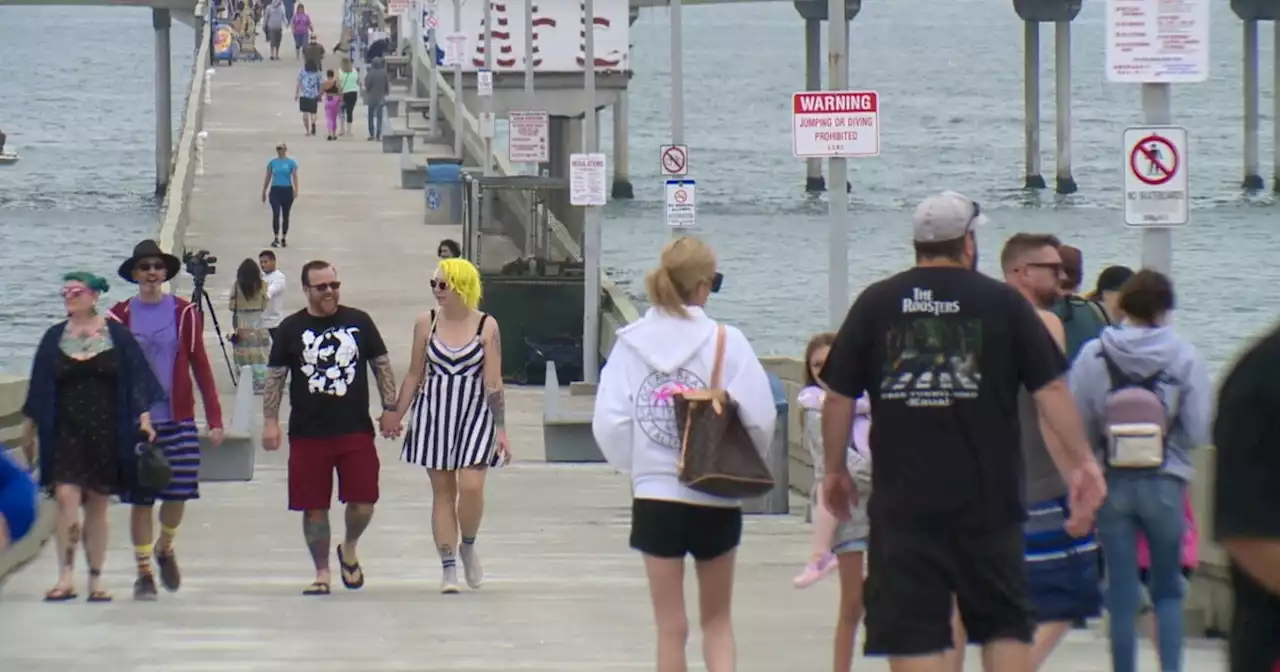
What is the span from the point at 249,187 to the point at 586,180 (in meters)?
20.5

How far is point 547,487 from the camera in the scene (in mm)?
19469

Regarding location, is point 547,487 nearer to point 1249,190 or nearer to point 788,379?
point 788,379

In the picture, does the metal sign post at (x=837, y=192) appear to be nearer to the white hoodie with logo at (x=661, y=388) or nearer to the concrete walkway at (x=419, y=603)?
the concrete walkway at (x=419, y=603)

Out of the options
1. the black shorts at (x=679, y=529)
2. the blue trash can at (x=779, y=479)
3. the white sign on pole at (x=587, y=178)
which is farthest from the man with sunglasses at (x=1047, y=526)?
the white sign on pole at (x=587, y=178)

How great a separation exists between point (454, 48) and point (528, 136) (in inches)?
535

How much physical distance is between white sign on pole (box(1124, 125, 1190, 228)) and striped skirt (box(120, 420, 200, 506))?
14.3 feet

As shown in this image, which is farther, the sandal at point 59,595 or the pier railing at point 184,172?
the pier railing at point 184,172

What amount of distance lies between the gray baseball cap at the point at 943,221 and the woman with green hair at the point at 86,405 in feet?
17.3

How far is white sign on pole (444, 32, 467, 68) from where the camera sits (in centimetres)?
4944

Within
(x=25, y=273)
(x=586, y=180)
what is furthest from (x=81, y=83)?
(x=586, y=180)

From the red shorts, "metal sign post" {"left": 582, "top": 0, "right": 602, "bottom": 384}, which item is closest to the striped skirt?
the red shorts

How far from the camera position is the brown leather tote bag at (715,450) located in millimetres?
8258

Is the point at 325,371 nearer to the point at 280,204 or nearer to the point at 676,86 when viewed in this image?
the point at 676,86

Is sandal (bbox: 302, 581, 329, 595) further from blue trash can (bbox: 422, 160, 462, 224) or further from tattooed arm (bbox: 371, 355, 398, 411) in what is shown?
blue trash can (bbox: 422, 160, 462, 224)
